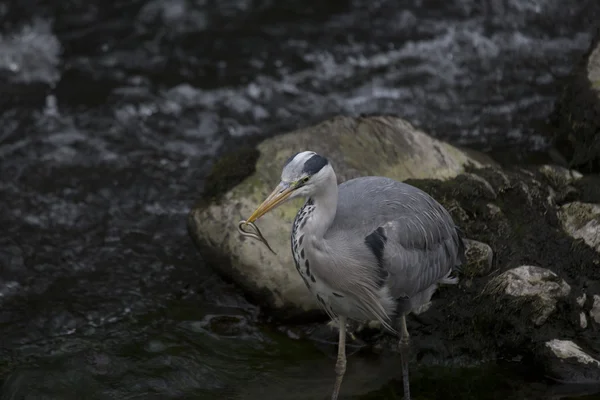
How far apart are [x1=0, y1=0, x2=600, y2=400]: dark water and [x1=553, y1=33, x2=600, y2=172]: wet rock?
0.57 m

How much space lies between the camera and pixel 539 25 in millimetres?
10047

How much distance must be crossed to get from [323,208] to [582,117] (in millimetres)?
3273

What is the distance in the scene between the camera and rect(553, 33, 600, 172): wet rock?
671cm

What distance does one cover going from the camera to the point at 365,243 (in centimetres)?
470

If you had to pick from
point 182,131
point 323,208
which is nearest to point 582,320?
point 323,208

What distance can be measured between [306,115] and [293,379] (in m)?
3.87

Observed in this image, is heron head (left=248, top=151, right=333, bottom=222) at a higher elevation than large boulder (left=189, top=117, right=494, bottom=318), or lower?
higher

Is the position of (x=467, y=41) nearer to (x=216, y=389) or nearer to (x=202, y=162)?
(x=202, y=162)

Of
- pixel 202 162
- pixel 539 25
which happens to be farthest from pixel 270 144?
pixel 539 25

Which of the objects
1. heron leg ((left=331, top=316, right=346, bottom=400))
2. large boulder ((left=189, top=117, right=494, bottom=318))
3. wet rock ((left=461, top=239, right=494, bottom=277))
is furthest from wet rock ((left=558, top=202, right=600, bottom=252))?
heron leg ((left=331, top=316, right=346, bottom=400))

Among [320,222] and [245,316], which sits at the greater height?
[320,222]

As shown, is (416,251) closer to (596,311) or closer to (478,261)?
(478,261)

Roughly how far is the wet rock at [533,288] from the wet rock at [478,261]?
0.13 m

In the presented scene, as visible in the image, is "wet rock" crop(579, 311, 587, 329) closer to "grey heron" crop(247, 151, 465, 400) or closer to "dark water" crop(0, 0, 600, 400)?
"dark water" crop(0, 0, 600, 400)
